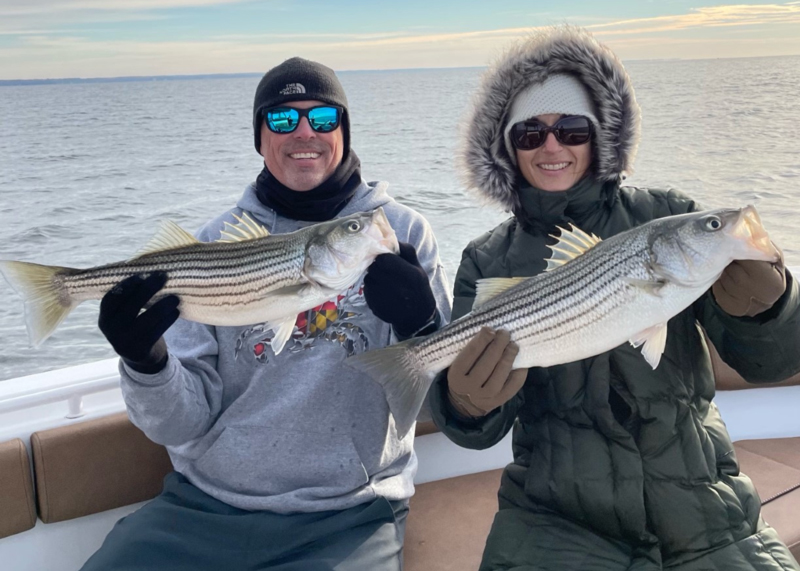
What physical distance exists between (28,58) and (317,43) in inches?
566

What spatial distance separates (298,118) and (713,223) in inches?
69.6

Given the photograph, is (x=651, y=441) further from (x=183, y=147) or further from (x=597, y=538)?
(x=183, y=147)

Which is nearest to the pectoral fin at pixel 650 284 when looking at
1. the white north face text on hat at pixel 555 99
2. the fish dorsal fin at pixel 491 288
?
the fish dorsal fin at pixel 491 288

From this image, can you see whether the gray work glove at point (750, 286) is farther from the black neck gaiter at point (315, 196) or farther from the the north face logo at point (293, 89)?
the the north face logo at point (293, 89)

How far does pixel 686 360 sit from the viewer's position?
255cm

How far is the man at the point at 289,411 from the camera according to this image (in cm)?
272

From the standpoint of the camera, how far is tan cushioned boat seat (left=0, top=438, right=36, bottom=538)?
3055mm

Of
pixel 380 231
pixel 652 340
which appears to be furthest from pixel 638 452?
pixel 380 231

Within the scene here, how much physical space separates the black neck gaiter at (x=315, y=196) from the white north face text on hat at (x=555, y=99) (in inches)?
31.1

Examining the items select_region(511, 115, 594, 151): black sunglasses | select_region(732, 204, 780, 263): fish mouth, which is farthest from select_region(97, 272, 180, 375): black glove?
select_region(732, 204, 780, 263): fish mouth

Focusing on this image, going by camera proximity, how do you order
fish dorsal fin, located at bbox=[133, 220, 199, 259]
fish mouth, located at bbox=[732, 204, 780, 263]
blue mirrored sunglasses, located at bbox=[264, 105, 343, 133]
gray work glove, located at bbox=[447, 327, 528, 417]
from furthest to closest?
blue mirrored sunglasses, located at bbox=[264, 105, 343, 133] < fish dorsal fin, located at bbox=[133, 220, 199, 259] < gray work glove, located at bbox=[447, 327, 528, 417] < fish mouth, located at bbox=[732, 204, 780, 263]

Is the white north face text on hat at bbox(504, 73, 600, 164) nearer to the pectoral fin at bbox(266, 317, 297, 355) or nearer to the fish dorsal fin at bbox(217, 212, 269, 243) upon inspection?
the fish dorsal fin at bbox(217, 212, 269, 243)

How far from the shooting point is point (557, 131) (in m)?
2.68

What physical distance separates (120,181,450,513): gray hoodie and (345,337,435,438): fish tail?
643 mm
